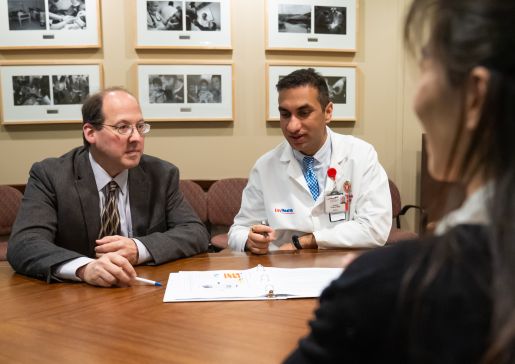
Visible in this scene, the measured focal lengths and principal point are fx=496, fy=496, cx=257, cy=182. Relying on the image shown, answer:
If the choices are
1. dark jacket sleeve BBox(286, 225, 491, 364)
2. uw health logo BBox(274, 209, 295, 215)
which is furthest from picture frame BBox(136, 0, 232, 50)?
dark jacket sleeve BBox(286, 225, 491, 364)

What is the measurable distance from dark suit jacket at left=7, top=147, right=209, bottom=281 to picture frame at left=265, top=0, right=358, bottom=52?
2536 mm

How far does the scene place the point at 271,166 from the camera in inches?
125

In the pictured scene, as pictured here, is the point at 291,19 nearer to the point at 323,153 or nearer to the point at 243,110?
the point at 243,110

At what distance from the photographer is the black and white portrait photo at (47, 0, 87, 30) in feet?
15.0

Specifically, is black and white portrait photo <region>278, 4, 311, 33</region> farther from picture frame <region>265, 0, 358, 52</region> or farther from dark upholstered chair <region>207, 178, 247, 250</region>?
dark upholstered chair <region>207, 178, 247, 250</region>

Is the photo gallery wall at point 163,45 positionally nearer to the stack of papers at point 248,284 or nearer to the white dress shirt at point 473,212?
the stack of papers at point 248,284

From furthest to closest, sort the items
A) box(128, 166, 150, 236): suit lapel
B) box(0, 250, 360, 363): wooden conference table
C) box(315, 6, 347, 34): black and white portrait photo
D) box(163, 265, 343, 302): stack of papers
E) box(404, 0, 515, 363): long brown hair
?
box(315, 6, 347, 34): black and white portrait photo → box(128, 166, 150, 236): suit lapel → box(163, 265, 343, 302): stack of papers → box(0, 250, 360, 363): wooden conference table → box(404, 0, 515, 363): long brown hair

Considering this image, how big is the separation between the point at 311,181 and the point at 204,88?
7.06 feet

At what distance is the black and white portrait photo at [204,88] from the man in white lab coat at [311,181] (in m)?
1.84

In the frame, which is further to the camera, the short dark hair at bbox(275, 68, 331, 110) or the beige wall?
the beige wall

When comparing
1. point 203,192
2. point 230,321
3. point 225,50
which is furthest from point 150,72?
point 230,321

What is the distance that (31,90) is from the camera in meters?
4.65

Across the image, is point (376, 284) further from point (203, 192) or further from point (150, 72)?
point (150, 72)

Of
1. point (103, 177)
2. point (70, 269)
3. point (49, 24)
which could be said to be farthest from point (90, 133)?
point (49, 24)
